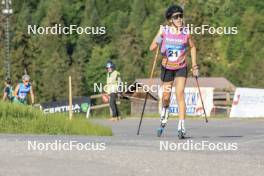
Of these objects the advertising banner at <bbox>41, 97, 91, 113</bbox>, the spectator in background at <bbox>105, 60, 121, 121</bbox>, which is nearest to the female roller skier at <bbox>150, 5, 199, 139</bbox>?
the spectator in background at <bbox>105, 60, 121, 121</bbox>

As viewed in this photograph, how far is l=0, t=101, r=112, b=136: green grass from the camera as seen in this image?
1564 centimetres

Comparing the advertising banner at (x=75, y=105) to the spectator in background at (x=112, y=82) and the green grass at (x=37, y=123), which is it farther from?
the green grass at (x=37, y=123)

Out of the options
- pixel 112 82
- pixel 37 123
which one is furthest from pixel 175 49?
pixel 112 82

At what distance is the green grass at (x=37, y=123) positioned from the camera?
15641 mm

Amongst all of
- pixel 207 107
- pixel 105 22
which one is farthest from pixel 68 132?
pixel 105 22

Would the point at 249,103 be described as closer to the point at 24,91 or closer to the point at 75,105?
the point at 24,91

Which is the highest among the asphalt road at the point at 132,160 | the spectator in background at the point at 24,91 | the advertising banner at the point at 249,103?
the spectator in background at the point at 24,91

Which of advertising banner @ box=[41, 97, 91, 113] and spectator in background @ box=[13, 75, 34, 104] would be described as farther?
advertising banner @ box=[41, 97, 91, 113]

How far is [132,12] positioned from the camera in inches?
6403

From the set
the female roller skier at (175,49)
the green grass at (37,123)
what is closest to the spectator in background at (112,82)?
the green grass at (37,123)

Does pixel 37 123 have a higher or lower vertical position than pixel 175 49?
lower

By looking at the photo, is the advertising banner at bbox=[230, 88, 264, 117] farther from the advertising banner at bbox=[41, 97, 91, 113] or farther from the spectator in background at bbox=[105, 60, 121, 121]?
the advertising banner at bbox=[41, 97, 91, 113]

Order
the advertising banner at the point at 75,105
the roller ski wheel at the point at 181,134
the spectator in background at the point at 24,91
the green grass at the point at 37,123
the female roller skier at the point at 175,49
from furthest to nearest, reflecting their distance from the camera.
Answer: the advertising banner at the point at 75,105
the spectator in background at the point at 24,91
the green grass at the point at 37,123
the female roller skier at the point at 175,49
the roller ski wheel at the point at 181,134

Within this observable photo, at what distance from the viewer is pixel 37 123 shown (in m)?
16.0
